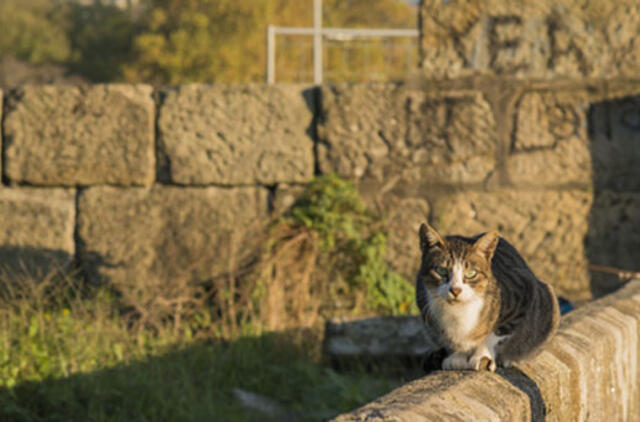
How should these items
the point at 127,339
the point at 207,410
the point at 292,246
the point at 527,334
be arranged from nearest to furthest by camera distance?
the point at 527,334 → the point at 207,410 → the point at 127,339 → the point at 292,246

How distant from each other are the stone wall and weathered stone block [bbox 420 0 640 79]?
0.31 ft

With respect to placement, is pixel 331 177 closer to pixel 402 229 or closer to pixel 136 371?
pixel 402 229

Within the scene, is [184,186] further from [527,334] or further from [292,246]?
[527,334]

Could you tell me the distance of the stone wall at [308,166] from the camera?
17.2 ft

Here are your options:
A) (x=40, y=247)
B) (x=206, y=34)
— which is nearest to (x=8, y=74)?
(x=206, y=34)

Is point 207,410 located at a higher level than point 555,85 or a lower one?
lower

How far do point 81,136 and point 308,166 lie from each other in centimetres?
141

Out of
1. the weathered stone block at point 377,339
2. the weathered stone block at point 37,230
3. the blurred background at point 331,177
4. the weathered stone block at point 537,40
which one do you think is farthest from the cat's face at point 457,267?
the weathered stone block at point 37,230

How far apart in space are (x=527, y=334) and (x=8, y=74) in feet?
86.0

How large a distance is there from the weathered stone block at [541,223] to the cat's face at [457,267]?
265 cm

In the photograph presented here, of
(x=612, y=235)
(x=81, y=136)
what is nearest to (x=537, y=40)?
(x=612, y=235)

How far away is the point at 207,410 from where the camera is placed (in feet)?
13.4

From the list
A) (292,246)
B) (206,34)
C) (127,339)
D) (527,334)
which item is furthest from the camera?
(206,34)

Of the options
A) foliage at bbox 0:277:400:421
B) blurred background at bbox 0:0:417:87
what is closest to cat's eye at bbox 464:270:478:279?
foliage at bbox 0:277:400:421
